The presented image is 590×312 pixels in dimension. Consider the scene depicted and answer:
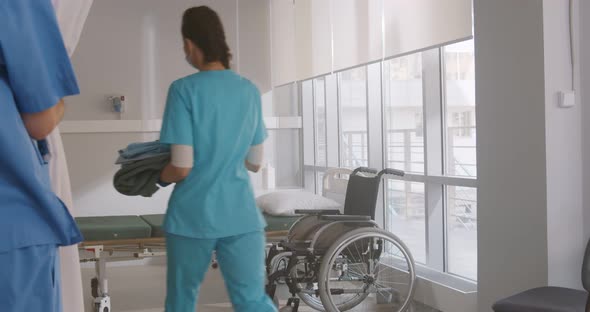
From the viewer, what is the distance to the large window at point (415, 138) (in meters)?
4.49

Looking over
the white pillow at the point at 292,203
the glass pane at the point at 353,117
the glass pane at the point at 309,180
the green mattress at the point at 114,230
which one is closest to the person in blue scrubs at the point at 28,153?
the green mattress at the point at 114,230

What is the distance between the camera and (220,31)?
8.79ft

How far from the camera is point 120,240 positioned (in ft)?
14.7

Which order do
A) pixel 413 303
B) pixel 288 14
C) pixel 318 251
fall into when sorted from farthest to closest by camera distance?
pixel 288 14
pixel 413 303
pixel 318 251

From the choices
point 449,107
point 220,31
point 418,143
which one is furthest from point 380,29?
point 220,31

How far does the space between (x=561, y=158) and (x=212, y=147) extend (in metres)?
1.50

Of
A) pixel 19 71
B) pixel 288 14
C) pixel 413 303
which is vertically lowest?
pixel 413 303

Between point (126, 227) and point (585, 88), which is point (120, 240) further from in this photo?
point (585, 88)

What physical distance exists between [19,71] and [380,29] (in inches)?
140

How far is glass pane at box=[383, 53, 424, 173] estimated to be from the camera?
17.2 ft

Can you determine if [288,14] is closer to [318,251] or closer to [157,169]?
[318,251]

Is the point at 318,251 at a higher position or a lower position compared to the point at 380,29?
lower

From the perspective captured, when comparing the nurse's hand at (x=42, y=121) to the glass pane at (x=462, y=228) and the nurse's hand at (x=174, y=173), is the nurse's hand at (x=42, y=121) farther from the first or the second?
the glass pane at (x=462, y=228)

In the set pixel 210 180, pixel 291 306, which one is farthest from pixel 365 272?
pixel 210 180
